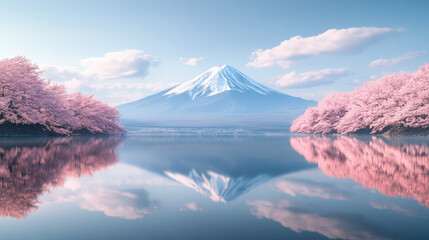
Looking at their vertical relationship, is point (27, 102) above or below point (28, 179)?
above

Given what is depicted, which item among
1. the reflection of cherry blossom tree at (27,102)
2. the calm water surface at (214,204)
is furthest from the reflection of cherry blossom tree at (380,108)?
the reflection of cherry blossom tree at (27,102)

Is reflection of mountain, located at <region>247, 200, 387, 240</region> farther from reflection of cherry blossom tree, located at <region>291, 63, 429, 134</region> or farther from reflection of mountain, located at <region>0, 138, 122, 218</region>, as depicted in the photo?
reflection of cherry blossom tree, located at <region>291, 63, 429, 134</region>

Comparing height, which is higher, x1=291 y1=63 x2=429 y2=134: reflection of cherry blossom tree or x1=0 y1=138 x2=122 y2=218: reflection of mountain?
x1=291 y1=63 x2=429 y2=134: reflection of cherry blossom tree

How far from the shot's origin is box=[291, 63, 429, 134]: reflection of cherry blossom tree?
88.8 feet

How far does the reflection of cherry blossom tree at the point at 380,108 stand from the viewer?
27.1 meters

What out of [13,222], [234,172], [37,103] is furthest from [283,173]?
[37,103]

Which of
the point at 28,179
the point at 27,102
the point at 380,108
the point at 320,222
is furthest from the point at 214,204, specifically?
the point at 380,108

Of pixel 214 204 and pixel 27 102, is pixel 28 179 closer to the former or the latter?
pixel 214 204

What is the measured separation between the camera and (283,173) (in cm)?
834

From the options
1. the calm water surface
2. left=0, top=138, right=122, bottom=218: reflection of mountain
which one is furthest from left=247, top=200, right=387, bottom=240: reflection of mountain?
left=0, top=138, right=122, bottom=218: reflection of mountain

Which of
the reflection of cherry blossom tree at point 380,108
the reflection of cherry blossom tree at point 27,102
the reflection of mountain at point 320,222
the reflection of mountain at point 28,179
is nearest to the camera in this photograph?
the reflection of mountain at point 320,222

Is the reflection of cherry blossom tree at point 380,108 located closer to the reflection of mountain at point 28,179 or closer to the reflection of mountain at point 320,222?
the reflection of mountain at point 320,222

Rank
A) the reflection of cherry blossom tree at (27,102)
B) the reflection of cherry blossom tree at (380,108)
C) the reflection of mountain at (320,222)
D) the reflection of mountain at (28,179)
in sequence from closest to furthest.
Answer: the reflection of mountain at (320,222) < the reflection of mountain at (28,179) < the reflection of cherry blossom tree at (27,102) < the reflection of cherry blossom tree at (380,108)

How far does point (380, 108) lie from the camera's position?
30.2 meters
